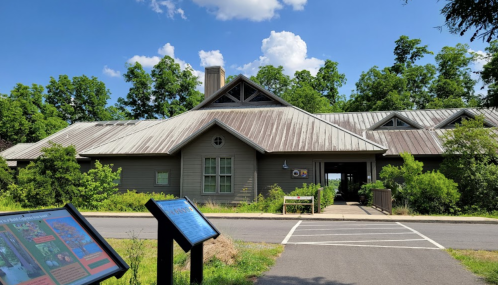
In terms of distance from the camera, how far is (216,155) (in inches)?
804

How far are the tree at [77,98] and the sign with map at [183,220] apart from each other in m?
48.9

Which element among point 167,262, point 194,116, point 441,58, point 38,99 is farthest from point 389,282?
point 38,99

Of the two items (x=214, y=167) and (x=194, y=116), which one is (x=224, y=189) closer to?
(x=214, y=167)

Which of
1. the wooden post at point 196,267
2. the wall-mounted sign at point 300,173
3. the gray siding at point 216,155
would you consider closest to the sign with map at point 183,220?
the wooden post at point 196,267

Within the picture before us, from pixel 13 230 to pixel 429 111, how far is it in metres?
28.9

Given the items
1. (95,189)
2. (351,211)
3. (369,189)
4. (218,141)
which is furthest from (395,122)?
(95,189)

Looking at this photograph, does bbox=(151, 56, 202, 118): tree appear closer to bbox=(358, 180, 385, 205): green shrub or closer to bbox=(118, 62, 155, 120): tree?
bbox=(118, 62, 155, 120): tree

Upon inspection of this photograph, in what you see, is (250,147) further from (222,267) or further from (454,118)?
(454,118)

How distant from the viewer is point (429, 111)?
27266 mm

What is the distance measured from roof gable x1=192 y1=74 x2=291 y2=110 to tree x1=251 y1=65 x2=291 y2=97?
2468 cm

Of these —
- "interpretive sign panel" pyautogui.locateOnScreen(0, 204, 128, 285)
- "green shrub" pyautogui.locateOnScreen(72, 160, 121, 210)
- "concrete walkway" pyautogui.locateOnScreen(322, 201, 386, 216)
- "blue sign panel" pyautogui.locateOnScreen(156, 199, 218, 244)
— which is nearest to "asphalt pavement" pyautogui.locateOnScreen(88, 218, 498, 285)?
"blue sign panel" pyautogui.locateOnScreen(156, 199, 218, 244)

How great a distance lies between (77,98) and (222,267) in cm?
5010

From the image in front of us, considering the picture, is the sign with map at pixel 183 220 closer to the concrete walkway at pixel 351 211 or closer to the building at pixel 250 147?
the concrete walkway at pixel 351 211

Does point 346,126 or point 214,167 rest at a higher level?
point 346,126
